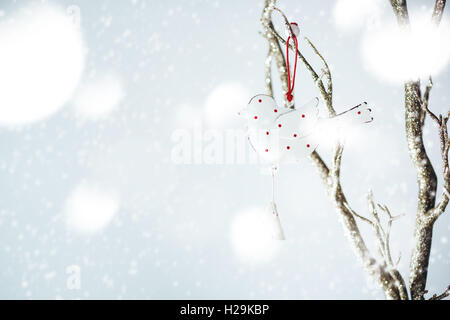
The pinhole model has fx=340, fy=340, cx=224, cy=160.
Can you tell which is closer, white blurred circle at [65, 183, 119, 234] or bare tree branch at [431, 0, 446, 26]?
bare tree branch at [431, 0, 446, 26]

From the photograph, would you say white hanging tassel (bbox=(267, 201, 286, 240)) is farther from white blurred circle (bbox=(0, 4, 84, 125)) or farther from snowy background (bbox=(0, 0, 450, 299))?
white blurred circle (bbox=(0, 4, 84, 125))

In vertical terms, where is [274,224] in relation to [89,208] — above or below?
below

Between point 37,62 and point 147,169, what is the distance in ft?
2.06

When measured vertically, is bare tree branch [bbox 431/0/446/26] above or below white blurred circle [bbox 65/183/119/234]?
above

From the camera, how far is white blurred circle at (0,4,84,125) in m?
1.38

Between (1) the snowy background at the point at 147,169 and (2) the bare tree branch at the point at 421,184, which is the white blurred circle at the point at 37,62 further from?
(2) the bare tree branch at the point at 421,184

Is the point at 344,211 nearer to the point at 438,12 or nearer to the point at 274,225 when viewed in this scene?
the point at 274,225

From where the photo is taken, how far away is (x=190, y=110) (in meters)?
1.44

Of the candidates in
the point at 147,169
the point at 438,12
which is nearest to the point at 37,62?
the point at 147,169

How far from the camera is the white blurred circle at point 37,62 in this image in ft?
4.54

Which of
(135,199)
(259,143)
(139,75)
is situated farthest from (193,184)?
(259,143)

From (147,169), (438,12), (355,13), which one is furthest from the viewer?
(147,169)

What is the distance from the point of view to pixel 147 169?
57.1 inches

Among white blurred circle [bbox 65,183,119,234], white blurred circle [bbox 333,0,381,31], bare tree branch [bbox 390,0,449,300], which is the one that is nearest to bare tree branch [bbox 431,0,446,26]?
bare tree branch [bbox 390,0,449,300]
